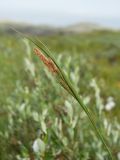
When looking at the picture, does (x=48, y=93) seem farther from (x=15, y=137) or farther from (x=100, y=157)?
(x=100, y=157)

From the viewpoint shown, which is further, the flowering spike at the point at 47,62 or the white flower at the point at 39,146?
the white flower at the point at 39,146

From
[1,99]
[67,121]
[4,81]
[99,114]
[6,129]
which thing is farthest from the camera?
[4,81]

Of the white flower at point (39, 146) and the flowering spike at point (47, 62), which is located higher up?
the white flower at point (39, 146)

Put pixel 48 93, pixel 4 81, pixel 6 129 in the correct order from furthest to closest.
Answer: pixel 4 81
pixel 48 93
pixel 6 129

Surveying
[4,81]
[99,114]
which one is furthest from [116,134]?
[4,81]

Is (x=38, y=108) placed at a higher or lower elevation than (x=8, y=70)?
lower

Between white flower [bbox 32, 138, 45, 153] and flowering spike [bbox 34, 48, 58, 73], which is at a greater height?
white flower [bbox 32, 138, 45, 153]

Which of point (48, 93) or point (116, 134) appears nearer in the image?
point (116, 134)

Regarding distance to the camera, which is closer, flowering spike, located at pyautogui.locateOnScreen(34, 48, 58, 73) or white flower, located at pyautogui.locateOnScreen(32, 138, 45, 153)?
flowering spike, located at pyautogui.locateOnScreen(34, 48, 58, 73)

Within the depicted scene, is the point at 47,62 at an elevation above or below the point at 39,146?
below

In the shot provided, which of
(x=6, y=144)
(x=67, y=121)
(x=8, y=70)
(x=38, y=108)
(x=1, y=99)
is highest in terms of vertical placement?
(x=8, y=70)

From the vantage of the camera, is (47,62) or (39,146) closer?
(47,62)
